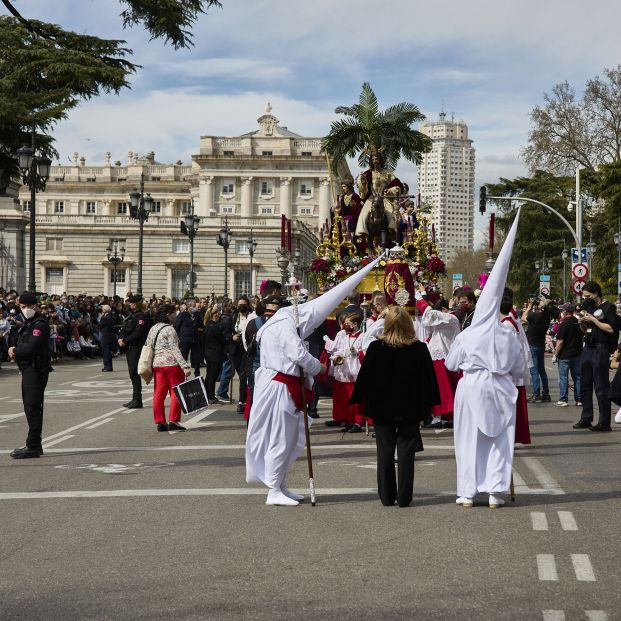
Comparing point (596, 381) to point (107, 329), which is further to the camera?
point (107, 329)

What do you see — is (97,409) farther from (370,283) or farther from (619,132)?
(619,132)

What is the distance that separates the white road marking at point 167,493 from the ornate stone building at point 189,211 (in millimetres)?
40165

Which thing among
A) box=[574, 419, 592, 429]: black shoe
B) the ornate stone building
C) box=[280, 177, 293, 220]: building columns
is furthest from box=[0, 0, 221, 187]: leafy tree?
box=[280, 177, 293, 220]: building columns

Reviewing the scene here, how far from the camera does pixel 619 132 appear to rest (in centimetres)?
5534

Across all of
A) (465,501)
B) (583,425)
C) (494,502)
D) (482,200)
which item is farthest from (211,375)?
(482,200)

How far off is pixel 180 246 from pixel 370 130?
217ft

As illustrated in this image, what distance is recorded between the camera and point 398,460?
9.26 meters

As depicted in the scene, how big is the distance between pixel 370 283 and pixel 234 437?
797 cm

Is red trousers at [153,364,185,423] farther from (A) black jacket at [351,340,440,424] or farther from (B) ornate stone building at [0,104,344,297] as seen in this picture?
(B) ornate stone building at [0,104,344,297]

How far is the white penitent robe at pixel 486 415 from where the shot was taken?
915 cm

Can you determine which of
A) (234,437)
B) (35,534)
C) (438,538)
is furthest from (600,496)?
(234,437)

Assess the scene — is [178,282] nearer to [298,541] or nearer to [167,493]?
[167,493]

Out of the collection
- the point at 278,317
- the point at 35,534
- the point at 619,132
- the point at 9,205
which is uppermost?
the point at 619,132

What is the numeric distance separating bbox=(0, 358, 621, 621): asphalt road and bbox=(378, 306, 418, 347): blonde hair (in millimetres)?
1387
